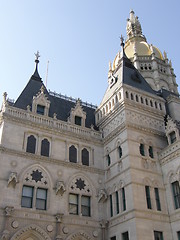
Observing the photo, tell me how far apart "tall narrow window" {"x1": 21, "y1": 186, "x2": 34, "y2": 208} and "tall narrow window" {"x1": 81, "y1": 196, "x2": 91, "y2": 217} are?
14.9 feet

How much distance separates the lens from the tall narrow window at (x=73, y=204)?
25875 mm

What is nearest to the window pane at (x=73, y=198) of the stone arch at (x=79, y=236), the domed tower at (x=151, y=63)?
the stone arch at (x=79, y=236)

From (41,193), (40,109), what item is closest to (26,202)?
(41,193)

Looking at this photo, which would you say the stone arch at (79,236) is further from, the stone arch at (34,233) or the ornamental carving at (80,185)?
the ornamental carving at (80,185)

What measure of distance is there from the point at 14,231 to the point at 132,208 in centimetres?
878

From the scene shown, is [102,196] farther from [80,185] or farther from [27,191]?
[27,191]

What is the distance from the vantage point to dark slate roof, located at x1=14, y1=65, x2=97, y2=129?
30.4m

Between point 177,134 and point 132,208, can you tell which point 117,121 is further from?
point 132,208

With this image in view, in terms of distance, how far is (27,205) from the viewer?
79.5ft

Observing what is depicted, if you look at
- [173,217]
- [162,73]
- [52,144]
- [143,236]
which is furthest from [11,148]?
[162,73]

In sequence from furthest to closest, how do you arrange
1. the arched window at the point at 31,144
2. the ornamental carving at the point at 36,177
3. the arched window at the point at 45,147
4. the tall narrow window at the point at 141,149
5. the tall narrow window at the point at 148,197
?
the tall narrow window at the point at 141,149 < the arched window at the point at 45,147 < the arched window at the point at 31,144 < the ornamental carving at the point at 36,177 < the tall narrow window at the point at 148,197

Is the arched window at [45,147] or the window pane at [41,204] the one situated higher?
the arched window at [45,147]

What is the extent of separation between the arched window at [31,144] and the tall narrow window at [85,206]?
5.97 meters

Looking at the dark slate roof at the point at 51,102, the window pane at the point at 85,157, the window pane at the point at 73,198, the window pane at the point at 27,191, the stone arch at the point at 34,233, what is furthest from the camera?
the dark slate roof at the point at 51,102
